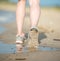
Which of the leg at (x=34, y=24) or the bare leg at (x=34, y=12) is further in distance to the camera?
the bare leg at (x=34, y=12)

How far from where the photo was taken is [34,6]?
16.6ft

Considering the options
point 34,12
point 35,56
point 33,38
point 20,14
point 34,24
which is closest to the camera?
point 35,56

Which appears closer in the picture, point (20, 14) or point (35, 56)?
point (35, 56)

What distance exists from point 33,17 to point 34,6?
0.20m

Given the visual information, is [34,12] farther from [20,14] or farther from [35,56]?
[35,56]

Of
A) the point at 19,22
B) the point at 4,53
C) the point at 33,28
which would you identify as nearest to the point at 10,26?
the point at 19,22

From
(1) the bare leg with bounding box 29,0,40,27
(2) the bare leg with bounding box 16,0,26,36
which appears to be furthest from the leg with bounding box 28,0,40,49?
(2) the bare leg with bounding box 16,0,26,36

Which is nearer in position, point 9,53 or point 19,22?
point 9,53

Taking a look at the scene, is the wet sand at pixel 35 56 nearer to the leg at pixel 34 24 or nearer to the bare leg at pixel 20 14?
the leg at pixel 34 24

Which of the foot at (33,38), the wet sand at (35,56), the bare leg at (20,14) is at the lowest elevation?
the wet sand at (35,56)

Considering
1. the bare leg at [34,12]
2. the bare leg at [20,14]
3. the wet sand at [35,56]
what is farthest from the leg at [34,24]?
the wet sand at [35,56]

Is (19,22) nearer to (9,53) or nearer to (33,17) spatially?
Result: (33,17)

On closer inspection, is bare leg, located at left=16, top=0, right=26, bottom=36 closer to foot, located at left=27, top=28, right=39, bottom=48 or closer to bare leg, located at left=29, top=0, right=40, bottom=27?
bare leg, located at left=29, top=0, right=40, bottom=27

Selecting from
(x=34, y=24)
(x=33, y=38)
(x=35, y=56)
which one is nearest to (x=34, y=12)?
(x=34, y=24)
